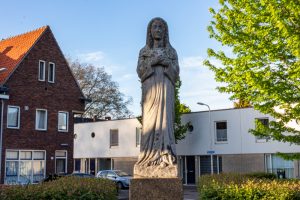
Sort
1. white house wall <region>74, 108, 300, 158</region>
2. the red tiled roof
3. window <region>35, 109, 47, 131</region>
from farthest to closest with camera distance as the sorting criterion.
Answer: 1. white house wall <region>74, 108, 300, 158</region>
2. window <region>35, 109, 47, 131</region>
3. the red tiled roof

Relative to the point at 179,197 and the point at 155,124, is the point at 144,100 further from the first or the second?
the point at 179,197

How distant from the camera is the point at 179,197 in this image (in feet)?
24.0

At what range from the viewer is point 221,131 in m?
36.2

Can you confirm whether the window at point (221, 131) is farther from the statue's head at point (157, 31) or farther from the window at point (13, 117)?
the statue's head at point (157, 31)

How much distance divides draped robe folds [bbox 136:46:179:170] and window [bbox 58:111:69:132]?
80.3 ft

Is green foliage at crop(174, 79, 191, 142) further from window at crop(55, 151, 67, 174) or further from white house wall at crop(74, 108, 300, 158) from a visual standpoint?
window at crop(55, 151, 67, 174)

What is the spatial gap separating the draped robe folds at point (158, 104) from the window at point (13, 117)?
72.2 ft

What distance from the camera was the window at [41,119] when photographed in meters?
30.3

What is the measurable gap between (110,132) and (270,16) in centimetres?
3062

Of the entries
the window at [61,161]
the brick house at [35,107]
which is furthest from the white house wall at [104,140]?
the window at [61,161]

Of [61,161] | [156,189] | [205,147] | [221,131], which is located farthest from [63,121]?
[156,189]

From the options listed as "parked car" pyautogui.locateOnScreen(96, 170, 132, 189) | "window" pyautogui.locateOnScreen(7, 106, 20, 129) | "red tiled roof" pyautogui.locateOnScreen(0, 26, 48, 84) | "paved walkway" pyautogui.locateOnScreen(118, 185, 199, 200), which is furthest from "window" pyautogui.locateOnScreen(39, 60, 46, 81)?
"paved walkway" pyautogui.locateOnScreen(118, 185, 199, 200)

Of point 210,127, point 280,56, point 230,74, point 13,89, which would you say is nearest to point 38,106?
point 13,89

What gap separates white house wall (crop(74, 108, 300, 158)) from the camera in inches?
1340
